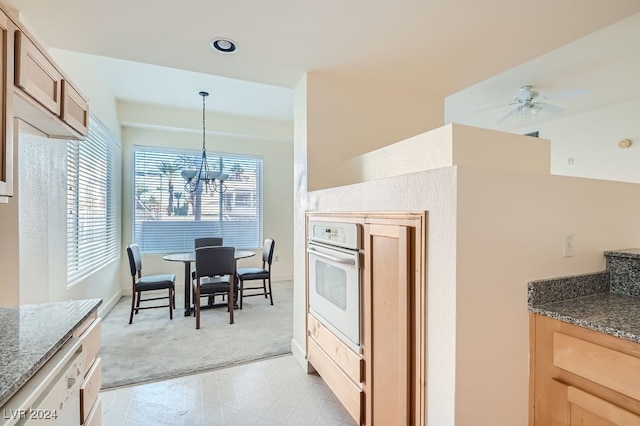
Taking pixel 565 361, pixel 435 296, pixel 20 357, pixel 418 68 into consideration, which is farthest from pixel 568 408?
pixel 418 68

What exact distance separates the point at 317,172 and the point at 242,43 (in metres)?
1.05

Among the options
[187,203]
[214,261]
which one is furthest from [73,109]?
[187,203]

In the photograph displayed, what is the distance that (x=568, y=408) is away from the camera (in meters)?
1.20

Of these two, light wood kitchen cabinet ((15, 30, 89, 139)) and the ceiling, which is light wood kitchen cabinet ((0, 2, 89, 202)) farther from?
the ceiling

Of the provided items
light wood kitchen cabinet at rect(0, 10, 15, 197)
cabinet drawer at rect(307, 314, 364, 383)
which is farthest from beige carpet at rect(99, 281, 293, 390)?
light wood kitchen cabinet at rect(0, 10, 15, 197)

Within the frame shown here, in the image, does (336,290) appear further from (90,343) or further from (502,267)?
(90,343)

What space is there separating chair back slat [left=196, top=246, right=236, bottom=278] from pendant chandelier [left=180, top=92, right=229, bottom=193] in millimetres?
1148

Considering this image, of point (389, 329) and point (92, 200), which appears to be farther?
point (92, 200)

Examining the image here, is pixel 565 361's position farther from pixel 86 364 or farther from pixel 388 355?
pixel 86 364

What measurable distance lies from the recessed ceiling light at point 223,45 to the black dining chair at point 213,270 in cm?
208

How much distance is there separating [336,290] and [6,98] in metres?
1.74

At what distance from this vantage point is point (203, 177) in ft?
15.1

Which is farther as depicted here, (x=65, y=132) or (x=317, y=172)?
(x=317, y=172)

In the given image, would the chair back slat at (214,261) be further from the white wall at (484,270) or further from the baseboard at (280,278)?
the white wall at (484,270)
